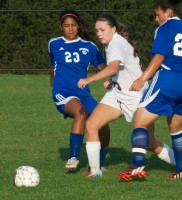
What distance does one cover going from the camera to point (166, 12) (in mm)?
7848

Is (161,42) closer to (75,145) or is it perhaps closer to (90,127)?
(90,127)

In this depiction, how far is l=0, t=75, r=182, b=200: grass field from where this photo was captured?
23.7 ft

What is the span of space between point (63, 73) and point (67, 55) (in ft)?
0.71

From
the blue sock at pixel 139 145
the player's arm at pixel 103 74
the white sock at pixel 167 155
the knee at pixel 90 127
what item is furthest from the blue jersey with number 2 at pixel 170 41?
the white sock at pixel 167 155

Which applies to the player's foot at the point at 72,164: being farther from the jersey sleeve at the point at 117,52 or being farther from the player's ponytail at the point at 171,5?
the player's ponytail at the point at 171,5

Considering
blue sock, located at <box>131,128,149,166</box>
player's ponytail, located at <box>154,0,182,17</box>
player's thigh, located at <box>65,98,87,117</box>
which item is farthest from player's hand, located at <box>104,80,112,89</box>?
player's ponytail, located at <box>154,0,182,17</box>

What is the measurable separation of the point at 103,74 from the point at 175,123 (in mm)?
923

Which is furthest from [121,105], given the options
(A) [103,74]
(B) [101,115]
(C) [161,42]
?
(C) [161,42]

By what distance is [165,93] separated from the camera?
7.81 meters

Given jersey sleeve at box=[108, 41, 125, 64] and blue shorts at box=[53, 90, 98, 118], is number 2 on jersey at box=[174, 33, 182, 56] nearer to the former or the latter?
jersey sleeve at box=[108, 41, 125, 64]

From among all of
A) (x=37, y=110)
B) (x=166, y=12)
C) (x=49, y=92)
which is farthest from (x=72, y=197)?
(x=49, y=92)

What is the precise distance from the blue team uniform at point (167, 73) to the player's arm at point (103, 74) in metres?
0.45

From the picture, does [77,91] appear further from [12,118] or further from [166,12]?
[12,118]

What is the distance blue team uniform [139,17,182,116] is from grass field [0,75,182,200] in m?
0.78
